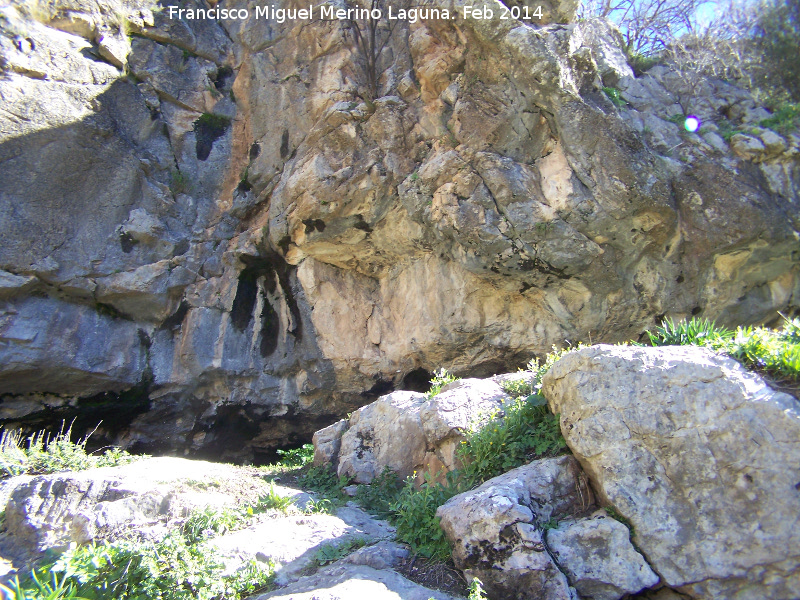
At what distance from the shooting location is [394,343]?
10.3 metres

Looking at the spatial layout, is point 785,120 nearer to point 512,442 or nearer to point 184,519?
point 512,442

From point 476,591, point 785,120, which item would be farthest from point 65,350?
point 785,120

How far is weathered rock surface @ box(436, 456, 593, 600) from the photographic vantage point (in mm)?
3633

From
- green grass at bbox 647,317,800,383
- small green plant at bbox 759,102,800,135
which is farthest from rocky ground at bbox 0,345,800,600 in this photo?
small green plant at bbox 759,102,800,135

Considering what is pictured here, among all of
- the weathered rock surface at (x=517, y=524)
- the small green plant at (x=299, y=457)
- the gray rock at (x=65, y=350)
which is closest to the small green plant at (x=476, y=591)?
the weathered rock surface at (x=517, y=524)

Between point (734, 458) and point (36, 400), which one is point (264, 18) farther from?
point (734, 458)

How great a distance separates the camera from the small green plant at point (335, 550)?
4316mm

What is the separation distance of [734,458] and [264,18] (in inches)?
507

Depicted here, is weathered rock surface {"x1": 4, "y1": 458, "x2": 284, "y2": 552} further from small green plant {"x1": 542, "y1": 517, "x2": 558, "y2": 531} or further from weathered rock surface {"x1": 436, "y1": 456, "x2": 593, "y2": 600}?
small green plant {"x1": 542, "y1": 517, "x2": 558, "y2": 531}

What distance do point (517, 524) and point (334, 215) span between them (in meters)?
7.12

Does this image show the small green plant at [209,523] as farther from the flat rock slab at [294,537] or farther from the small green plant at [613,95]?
the small green plant at [613,95]

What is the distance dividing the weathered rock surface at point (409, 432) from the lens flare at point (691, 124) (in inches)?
265

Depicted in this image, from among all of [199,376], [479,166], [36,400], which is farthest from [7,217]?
Result: [479,166]

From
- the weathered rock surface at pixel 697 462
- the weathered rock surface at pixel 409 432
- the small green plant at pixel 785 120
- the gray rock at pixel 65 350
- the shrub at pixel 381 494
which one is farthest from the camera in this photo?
the small green plant at pixel 785 120
